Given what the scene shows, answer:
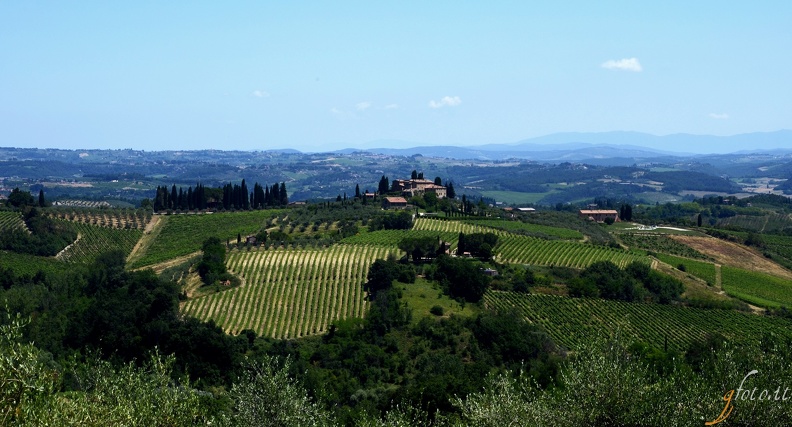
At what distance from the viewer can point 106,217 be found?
328 feet

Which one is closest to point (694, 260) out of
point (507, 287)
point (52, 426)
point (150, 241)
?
point (507, 287)

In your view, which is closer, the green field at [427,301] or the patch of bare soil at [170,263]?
the green field at [427,301]

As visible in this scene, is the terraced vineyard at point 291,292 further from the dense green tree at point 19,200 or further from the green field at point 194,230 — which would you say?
the dense green tree at point 19,200

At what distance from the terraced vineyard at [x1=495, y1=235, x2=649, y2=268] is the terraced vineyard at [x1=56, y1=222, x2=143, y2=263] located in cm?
4570

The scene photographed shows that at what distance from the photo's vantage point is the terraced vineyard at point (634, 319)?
180 feet

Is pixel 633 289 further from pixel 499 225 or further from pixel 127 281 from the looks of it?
pixel 127 281

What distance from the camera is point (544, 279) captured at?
67.1m

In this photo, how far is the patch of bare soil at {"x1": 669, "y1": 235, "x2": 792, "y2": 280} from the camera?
8625cm

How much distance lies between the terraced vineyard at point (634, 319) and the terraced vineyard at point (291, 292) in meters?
13.4

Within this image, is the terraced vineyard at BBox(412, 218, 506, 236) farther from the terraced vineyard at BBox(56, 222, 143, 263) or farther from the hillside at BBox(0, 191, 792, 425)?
the terraced vineyard at BBox(56, 222, 143, 263)

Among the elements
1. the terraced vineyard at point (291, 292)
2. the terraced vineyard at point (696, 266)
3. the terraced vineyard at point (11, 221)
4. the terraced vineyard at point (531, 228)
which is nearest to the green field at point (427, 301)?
the terraced vineyard at point (291, 292)

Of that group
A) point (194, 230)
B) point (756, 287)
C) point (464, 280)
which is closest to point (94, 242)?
point (194, 230)

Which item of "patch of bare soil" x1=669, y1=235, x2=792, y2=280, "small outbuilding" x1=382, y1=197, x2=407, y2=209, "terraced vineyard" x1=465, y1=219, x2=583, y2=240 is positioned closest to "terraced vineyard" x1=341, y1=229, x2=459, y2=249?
"terraced vineyard" x1=465, y1=219, x2=583, y2=240

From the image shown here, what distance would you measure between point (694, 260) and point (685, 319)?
28.5 m
